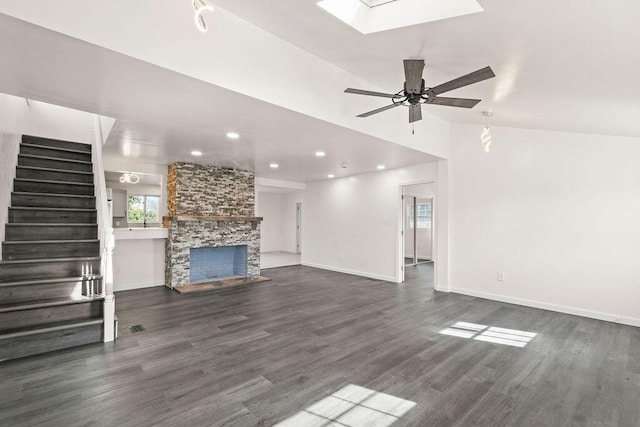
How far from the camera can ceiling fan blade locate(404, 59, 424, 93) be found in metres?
2.43

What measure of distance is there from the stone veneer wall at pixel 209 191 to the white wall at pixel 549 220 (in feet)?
14.3

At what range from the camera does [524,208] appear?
486 cm

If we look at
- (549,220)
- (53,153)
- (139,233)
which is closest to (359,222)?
(549,220)

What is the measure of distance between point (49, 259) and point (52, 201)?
1.16 metres

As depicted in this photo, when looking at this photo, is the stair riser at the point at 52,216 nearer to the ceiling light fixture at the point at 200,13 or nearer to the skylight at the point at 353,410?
the ceiling light fixture at the point at 200,13

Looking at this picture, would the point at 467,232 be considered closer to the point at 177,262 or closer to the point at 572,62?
the point at 572,62

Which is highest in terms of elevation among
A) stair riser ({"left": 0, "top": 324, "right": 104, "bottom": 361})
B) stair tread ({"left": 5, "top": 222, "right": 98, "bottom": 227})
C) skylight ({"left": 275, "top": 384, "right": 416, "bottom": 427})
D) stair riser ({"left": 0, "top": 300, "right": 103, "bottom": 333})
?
stair tread ({"left": 5, "top": 222, "right": 98, "bottom": 227})

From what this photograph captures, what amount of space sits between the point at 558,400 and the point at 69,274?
4991 millimetres

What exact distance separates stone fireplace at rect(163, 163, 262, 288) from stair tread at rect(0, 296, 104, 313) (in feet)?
8.34

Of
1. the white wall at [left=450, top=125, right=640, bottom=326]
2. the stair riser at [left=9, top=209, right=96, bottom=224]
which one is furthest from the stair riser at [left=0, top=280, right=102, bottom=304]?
the white wall at [left=450, top=125, right=640, bottom=326]

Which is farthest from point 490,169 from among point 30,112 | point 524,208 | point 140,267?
point 30,112

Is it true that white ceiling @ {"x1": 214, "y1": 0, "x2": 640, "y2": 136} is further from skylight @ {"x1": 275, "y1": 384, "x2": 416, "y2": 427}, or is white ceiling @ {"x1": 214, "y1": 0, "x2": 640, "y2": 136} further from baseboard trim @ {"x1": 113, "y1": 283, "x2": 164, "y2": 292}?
baseboard trim @ {"x1": 113, "y1": 283, "x2": 164, "y2": 292}

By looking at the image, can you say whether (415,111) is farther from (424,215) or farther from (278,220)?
(278,220)

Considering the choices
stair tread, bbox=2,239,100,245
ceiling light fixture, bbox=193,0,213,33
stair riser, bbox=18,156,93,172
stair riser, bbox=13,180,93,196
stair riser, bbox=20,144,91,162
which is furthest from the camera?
stair riser, bbox=20,144,91,162
